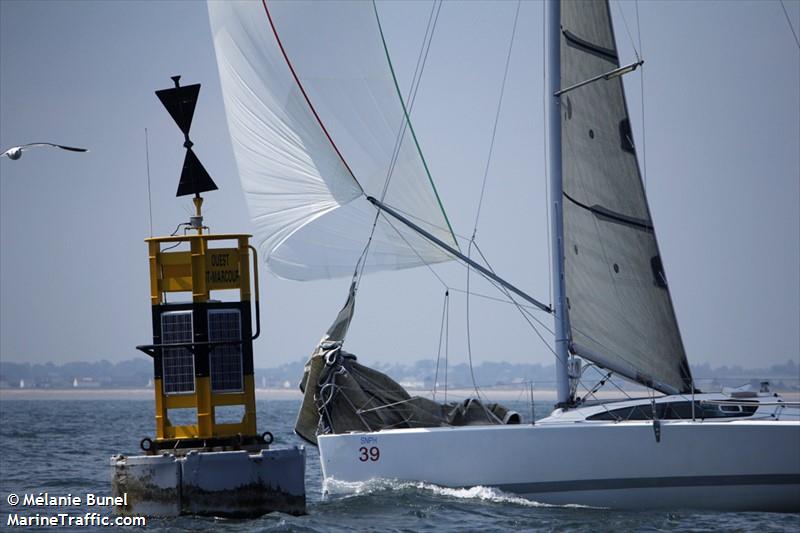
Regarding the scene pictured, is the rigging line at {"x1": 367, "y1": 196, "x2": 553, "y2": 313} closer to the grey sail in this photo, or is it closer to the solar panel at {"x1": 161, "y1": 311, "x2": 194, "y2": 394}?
the grey sail

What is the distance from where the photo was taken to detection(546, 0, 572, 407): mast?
19.0m

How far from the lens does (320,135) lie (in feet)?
59.3

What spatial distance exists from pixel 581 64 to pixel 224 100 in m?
6.20

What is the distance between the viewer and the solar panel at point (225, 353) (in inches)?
585

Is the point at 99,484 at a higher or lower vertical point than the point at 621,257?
lower

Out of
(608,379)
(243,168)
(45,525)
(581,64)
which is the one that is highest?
(581,64)

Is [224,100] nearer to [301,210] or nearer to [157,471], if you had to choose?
[301,210]

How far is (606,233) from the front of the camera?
20141 mm

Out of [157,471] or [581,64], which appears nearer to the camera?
[157,471]

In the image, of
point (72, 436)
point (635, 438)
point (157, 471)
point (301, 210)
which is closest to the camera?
point (157, 471)

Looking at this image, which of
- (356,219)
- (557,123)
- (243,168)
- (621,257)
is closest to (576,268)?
(621,257)

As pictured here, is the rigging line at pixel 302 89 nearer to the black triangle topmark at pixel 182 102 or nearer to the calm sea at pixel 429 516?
the black triangle topmark at pixel 182 102

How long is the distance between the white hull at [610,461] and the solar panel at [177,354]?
3562 mm

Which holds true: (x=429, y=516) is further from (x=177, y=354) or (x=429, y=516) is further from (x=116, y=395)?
(x=116, y=395)
